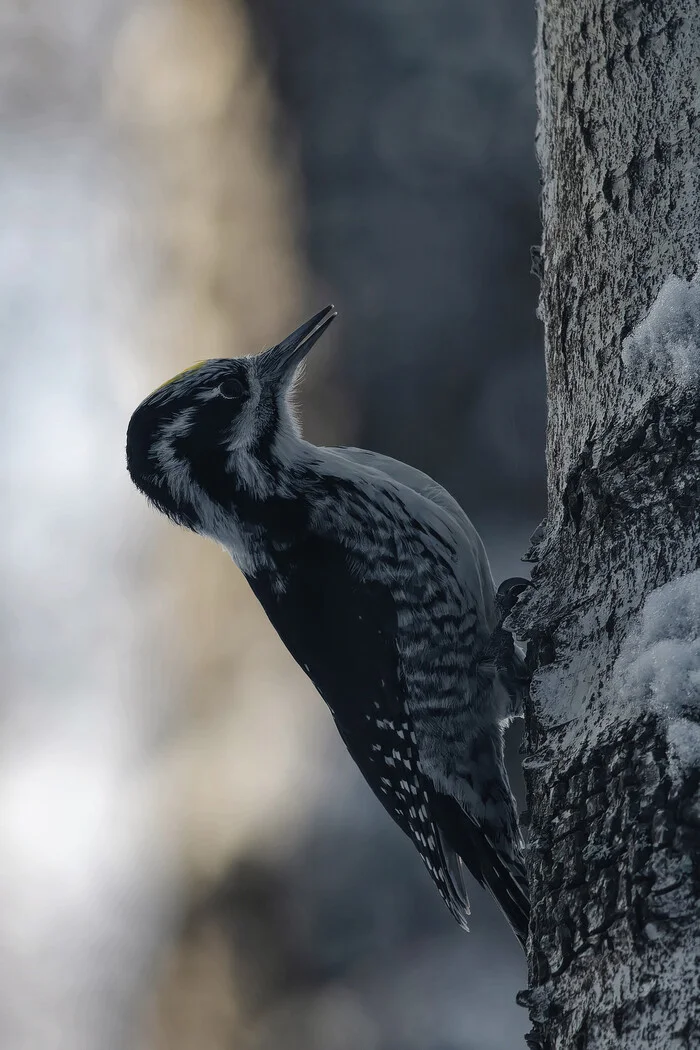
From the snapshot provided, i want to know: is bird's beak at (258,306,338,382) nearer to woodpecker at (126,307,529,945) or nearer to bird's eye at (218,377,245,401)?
bird's eye at (218,377,245,401)

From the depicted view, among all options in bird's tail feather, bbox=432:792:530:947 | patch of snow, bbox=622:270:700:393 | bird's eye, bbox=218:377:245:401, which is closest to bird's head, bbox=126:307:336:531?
bird's eye, bbox=218:377:245:401

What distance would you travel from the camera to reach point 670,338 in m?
1.27

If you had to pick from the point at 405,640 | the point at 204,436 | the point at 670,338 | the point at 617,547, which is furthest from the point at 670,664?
the point at 204,436

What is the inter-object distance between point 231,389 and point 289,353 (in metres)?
0.20

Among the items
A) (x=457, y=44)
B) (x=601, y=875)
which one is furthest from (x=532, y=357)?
(x=601, y=875)

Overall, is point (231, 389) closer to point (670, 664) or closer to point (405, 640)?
point (405, 640)

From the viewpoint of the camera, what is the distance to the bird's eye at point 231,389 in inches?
101

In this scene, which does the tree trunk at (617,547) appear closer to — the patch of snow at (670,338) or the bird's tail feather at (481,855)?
the patch of snow at (670,338)

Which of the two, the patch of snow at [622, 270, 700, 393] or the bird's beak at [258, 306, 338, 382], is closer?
the patch of snow at [622, 270, 700, 393]

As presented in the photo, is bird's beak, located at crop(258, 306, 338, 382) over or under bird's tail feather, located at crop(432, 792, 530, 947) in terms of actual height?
over

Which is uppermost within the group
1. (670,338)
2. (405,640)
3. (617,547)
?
(405,640)

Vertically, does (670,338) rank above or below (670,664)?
above

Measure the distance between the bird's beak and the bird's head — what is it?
7 centimetres

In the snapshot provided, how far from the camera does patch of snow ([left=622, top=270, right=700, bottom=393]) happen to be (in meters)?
1.22
